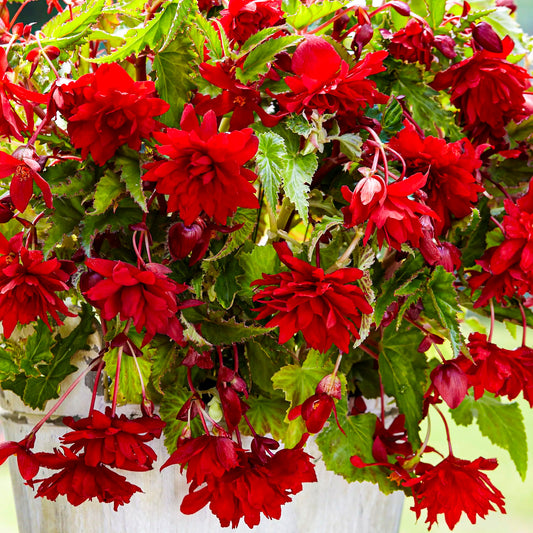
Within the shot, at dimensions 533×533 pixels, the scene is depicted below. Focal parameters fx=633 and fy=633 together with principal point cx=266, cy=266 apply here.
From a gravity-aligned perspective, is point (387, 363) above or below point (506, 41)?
below

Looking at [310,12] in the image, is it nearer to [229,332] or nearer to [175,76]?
[175,76]

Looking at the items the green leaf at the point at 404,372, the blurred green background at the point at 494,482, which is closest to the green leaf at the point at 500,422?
the green leaf at the point at 404,372

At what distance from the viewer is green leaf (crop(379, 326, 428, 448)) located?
57cm

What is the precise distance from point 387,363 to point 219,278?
0.18 metres

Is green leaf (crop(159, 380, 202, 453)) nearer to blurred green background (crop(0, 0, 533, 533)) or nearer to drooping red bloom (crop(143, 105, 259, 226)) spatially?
drooping red bloom (crop(143, 105, 259, 226))

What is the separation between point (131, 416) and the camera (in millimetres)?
532

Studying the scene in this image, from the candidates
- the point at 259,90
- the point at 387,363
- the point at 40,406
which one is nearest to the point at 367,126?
the point at 259,90

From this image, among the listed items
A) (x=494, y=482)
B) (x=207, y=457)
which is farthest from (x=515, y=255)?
(x=494, y=482)

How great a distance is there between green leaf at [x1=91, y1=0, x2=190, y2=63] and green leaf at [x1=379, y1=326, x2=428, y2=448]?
0.31m

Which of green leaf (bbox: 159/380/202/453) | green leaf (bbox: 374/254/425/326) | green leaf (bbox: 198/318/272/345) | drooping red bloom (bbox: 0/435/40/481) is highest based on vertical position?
green leaf (bbox: 374/254/425/326)

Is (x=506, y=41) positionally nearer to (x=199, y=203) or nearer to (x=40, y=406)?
(x=199, y=203)

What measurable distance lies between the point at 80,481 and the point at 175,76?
0.29 m

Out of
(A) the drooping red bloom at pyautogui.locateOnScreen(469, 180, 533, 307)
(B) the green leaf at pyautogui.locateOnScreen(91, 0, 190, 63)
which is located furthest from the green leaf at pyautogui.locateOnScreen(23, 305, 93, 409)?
(A) the drooping red bloom at pyautogui.locateOnScreen(469, 180, 533, 307)

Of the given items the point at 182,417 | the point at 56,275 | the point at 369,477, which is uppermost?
the point at 56,275
